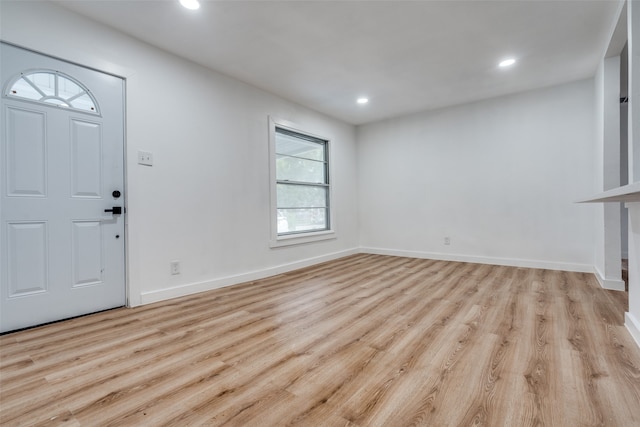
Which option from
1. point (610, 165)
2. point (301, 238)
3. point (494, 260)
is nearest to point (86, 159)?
point (301, 238)

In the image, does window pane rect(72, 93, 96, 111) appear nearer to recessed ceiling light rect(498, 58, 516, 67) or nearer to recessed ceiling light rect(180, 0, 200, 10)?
recessed ceiling light rect(180, 0, 200, 10)

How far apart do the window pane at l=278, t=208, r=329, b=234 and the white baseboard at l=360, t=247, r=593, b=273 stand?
130cm

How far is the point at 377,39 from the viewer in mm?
2752

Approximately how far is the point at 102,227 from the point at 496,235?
4.92 meters

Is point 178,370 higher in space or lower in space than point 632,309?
lower

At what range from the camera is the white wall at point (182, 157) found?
2.38 metres

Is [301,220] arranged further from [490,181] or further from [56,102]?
[56,102]

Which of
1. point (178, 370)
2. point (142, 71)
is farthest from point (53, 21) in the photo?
point (178, 370)

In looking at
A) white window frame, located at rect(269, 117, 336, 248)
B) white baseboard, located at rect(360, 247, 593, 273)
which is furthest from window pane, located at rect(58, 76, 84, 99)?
white baseboard, located at rect(360, 247, 593, 273)

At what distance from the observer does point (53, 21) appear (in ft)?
7.31

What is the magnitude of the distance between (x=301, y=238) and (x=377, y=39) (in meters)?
2.77

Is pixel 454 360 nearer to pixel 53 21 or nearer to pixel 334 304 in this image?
pixel 334 304

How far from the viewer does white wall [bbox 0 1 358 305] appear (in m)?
2.38

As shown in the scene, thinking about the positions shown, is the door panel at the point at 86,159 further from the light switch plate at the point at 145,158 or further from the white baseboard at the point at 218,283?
the white baseboard at the point at 218,283
